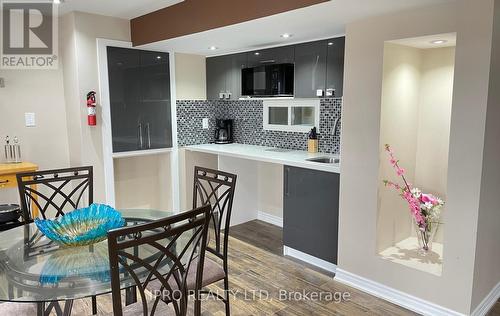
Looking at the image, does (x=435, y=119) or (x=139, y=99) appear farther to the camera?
(x=139, y=99)

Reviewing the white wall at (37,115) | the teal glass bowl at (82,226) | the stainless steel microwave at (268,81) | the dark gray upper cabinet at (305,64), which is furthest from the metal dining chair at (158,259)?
the white wall at (37,115)

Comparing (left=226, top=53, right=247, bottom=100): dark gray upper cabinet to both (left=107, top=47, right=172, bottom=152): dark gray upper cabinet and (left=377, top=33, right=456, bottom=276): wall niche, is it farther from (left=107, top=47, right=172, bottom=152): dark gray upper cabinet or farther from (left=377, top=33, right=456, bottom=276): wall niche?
(left=377, top=33, right=456, bottom=276): wall niche

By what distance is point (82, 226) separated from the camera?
2031 mm

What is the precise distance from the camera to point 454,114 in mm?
2273

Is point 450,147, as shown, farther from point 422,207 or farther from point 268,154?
point 268,154

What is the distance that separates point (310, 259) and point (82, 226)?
2099 mm

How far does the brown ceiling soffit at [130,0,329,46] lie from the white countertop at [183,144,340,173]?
1.26 metres

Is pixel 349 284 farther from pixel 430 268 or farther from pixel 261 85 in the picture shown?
pixel 261 85

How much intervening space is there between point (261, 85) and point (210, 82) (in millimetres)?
910

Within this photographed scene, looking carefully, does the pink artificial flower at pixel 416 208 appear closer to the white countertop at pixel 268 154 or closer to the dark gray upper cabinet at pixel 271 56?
the white countertop at pixel 268 154

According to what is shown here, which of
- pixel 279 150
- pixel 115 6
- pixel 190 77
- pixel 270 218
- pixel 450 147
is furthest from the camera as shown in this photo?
pixel 270 218

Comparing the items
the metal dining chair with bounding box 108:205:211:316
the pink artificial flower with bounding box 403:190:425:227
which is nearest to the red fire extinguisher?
the metal dining chair with bounding box 108:205:211:316

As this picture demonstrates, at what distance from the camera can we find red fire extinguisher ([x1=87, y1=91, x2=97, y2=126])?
140 inches

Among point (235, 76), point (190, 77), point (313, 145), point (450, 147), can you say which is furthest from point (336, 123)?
point (190, 77)
